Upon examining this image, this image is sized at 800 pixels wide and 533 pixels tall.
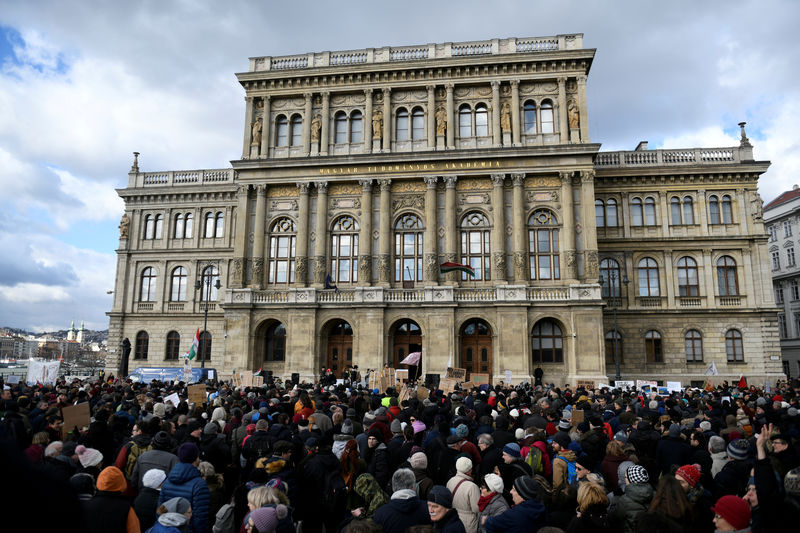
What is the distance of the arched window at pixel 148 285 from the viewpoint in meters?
46.7

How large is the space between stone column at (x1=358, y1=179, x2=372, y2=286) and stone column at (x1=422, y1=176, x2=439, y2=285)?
13.3ft

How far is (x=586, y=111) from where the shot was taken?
38031 millimetres

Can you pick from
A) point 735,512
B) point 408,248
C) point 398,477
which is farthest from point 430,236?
point 735,512

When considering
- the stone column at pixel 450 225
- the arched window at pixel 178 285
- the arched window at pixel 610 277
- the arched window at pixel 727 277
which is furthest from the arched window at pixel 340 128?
the arched window at pixel 727 277

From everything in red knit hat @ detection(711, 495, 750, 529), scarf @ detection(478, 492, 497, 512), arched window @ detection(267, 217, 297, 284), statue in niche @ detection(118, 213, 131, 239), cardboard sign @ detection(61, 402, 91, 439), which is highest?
statue in niche @ detection(118, 213, 131, 239)

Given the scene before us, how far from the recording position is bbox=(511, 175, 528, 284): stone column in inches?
1428

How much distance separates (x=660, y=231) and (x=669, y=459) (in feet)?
120

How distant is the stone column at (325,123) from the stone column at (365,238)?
4111mm

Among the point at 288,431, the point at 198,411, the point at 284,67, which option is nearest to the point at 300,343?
the point at 284,67

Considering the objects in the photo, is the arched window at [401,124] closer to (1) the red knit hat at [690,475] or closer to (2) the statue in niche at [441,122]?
(2) the statue in niche at [441,122]

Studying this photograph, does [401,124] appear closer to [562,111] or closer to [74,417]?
[562,111]

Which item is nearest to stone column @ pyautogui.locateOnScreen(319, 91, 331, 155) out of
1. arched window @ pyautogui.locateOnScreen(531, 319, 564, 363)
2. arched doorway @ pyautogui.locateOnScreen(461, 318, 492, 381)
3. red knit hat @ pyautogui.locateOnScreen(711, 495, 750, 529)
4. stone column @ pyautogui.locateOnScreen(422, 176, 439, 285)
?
stone column @ pyautogui.locateOnScreen(422, 176, 439, 285)

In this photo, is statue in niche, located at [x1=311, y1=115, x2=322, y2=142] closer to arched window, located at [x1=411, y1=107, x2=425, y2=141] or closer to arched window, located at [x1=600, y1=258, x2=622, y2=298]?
arched window, located at [x1=411, y1=107, x2=425, y2=141]

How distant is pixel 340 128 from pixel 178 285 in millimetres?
20358
